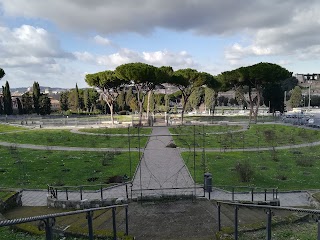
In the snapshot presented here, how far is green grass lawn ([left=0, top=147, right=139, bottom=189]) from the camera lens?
64.9ft

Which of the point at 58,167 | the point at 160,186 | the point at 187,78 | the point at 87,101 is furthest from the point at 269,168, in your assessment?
the point at 87,101

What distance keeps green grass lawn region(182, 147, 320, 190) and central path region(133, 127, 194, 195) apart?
88 centimetres

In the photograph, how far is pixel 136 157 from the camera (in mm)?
26812

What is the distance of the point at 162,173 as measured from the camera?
68.9 ft

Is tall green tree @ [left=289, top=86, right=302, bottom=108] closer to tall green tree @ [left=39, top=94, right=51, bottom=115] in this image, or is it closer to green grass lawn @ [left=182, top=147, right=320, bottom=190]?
green grass lawn @ [left=182, top=147, right=320, bottom=190]

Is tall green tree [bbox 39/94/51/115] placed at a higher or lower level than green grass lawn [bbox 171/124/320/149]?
higher

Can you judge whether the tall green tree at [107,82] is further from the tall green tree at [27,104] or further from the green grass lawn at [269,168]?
the tall green tree at [27,104]

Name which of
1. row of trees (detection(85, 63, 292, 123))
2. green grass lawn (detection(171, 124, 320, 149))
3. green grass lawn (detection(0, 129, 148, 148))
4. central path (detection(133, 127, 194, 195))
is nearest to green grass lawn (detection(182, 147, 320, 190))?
central path (detection(133, 127, 194, 195))

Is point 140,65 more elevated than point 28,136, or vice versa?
point 140,65

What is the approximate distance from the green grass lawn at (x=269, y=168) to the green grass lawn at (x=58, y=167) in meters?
5.86

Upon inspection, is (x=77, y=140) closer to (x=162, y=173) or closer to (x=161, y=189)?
(x=162, y=173)

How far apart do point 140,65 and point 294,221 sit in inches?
1732

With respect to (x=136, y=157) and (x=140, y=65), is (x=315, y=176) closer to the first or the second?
(x=136, y=157)

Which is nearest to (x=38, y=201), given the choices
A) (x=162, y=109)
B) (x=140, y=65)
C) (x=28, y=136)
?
(x=28, y=136)
